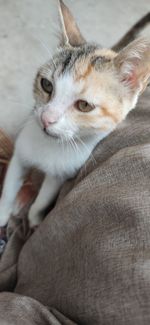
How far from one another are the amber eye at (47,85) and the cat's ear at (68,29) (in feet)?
0.41

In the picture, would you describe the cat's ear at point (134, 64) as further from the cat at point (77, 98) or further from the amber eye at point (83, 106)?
the amber eye at point (83, 106)

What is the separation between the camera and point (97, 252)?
797mm

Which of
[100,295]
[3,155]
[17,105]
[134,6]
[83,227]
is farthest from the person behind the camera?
[134,6]

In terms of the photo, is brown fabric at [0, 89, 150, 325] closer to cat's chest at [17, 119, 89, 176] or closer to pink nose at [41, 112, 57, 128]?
cat's chest at [17, 119, 89, 176]

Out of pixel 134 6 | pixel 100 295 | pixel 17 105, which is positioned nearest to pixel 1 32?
pixel 17 105

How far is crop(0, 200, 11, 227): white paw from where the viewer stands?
3.99 ft

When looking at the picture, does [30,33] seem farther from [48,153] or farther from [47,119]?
[47,119]

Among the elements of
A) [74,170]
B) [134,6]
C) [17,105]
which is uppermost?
[74,170]

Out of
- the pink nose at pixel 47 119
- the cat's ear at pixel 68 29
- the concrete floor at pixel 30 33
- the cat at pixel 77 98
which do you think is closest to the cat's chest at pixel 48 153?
the cat at pixel 77 98

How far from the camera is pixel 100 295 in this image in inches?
29.9

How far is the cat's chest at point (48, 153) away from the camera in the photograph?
1.04m

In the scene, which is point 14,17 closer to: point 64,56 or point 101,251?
point 64,56

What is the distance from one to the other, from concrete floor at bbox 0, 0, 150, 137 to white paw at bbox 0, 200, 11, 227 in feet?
1.22

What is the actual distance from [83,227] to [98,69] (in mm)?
328
